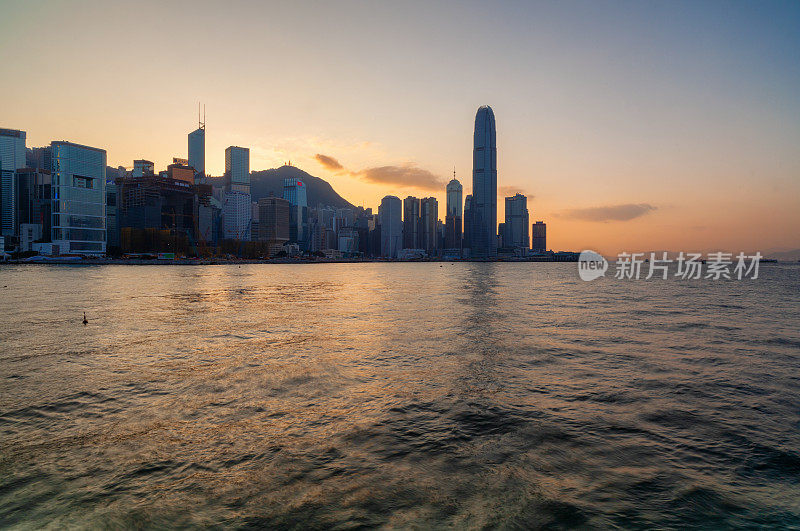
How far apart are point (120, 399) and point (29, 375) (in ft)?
23.8

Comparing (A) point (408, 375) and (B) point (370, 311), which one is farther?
(B) point (370, 311)

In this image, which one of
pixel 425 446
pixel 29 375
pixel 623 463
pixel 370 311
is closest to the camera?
pixel 623 463

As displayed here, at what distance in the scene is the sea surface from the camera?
8.97 meters

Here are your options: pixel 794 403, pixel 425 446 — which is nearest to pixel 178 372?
pixel 425 446

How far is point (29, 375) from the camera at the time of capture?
19.0m

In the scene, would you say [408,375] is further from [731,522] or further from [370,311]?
[370,311]

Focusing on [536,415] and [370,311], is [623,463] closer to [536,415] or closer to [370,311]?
[536,415]

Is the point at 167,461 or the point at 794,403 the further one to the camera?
the point at 794,403

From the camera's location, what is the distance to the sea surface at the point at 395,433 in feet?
29.4

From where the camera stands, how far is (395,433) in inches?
507

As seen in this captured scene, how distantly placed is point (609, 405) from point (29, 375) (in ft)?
83.6

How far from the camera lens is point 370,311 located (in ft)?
151

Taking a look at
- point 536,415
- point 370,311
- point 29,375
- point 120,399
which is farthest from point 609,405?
point 370,311

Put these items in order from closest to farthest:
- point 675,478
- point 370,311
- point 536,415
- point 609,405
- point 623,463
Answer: point 675,478 → point 623,463 → point 536,415 → point 609,405 → point 370,311
